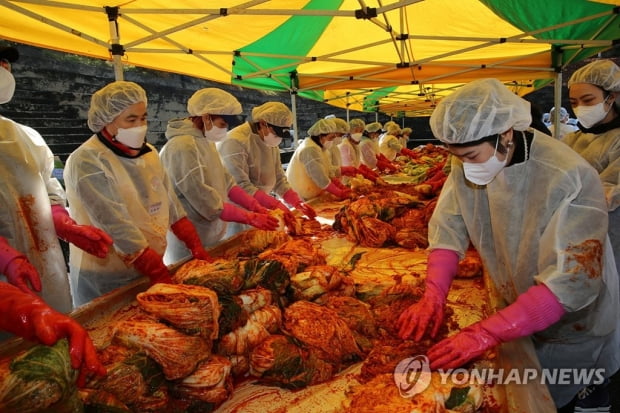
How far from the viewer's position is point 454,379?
155cm

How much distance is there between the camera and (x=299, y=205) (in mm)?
4828

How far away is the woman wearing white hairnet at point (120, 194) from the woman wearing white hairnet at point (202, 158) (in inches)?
19.7

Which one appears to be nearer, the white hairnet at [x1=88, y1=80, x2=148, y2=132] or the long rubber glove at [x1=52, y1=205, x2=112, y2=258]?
the long rubber glove at [x1=52, y1=205, x2=112, y2=258]

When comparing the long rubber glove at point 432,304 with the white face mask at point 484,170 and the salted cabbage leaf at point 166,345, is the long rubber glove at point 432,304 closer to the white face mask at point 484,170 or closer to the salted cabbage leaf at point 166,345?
the white face mask at point 484,170

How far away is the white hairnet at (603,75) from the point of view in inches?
119

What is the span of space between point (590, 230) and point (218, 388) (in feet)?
5.48

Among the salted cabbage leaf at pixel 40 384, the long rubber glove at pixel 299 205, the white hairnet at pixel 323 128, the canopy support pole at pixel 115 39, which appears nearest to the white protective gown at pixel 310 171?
the white hairnet at pixel 323 128

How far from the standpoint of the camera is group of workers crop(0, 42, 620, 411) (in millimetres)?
1641

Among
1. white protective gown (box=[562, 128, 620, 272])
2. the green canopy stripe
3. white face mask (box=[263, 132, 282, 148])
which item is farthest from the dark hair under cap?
white protective gown (box=[562, 128, 620, 272])

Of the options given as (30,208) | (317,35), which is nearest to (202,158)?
(30,208)

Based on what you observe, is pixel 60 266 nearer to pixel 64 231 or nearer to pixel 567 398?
pixel 64 231

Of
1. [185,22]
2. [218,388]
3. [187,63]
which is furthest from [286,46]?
[218,388]

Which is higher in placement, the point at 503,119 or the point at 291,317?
the point at 503,119

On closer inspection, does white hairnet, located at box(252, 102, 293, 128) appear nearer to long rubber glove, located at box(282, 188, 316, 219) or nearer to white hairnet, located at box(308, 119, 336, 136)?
long rubber glove, located at box(282, 188, 316, 219)
